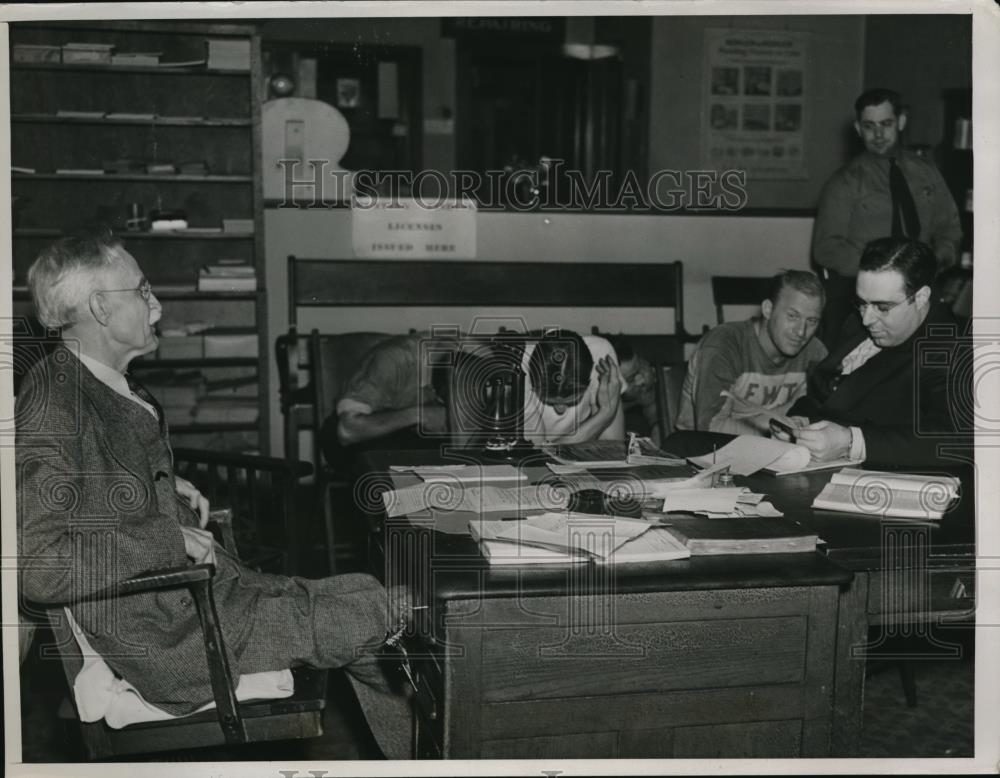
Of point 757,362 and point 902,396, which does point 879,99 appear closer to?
point 757,362

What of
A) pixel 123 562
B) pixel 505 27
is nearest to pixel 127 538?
pixel 123 562

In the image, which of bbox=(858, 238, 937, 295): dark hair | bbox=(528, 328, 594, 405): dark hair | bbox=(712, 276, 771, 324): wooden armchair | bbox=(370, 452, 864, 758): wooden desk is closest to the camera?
bbox=(370, 452, 864, 758): wooden desk

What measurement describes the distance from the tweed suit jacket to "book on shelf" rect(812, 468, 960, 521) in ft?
3.15

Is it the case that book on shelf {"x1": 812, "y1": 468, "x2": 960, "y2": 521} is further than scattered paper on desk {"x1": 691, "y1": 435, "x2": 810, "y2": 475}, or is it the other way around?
scattered paper on desk {"x1": 691, "y1": 435, "x2": 810, "y2": 475}

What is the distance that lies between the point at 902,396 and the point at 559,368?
0.94 meters

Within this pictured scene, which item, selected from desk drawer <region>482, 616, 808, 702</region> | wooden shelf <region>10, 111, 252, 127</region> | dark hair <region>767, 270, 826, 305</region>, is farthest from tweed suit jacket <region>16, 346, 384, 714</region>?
wooden shelf <region>10, 111, 252, 127</region>

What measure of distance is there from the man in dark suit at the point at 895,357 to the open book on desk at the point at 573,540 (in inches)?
35.2

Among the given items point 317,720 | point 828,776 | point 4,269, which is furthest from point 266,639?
point 828,776

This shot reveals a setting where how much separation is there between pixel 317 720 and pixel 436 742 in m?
0.36

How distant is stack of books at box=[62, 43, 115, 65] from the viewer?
4.96m

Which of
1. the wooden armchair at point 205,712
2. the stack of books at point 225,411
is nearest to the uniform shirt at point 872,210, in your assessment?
the stack of books at point 225,411

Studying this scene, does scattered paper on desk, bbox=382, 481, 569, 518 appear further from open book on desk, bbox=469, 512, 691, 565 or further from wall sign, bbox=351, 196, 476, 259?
wall sign, bbox=351, 196, 476, 259

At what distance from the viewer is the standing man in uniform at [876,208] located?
4484 mm

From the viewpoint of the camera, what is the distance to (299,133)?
557 centimetres
